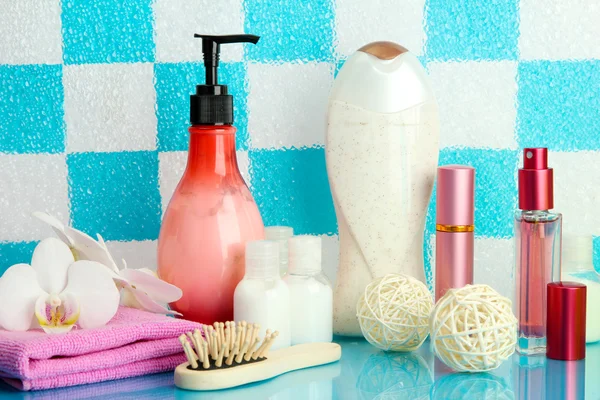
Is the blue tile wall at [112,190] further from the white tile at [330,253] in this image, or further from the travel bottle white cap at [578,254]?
the travel bottle white cap at [578,254]

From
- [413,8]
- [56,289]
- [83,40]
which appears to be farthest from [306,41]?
[56,289]

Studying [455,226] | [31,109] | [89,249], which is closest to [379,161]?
[455,226]

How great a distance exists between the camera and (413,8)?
3.05 ft

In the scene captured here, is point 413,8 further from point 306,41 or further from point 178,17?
point 178,17

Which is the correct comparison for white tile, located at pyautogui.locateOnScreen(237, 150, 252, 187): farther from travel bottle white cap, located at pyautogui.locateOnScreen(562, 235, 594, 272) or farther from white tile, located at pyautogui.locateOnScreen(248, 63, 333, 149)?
travel bottle white cap, located at pyautogui.locateOnScreen(562, 235, 594, 272)

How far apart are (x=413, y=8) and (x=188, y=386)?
52 cm

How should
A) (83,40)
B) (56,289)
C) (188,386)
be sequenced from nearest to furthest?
(188,386) → (56,289) → (83,40)

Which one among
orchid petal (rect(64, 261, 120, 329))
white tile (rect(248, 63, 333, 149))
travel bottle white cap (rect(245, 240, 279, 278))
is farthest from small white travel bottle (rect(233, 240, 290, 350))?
white tile (rect(248, 63, 333, 149))

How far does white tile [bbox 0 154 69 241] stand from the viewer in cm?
93

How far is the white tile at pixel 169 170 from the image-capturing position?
94cm

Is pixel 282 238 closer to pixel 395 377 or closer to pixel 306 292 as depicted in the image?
pixel 306 292

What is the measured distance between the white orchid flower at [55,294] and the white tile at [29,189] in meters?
0.19

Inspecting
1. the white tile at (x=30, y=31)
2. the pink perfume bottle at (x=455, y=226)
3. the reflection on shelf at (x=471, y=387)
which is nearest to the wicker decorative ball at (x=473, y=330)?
the reflection on shelf at (x=471, y=387)

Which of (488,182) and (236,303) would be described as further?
(488,182)
